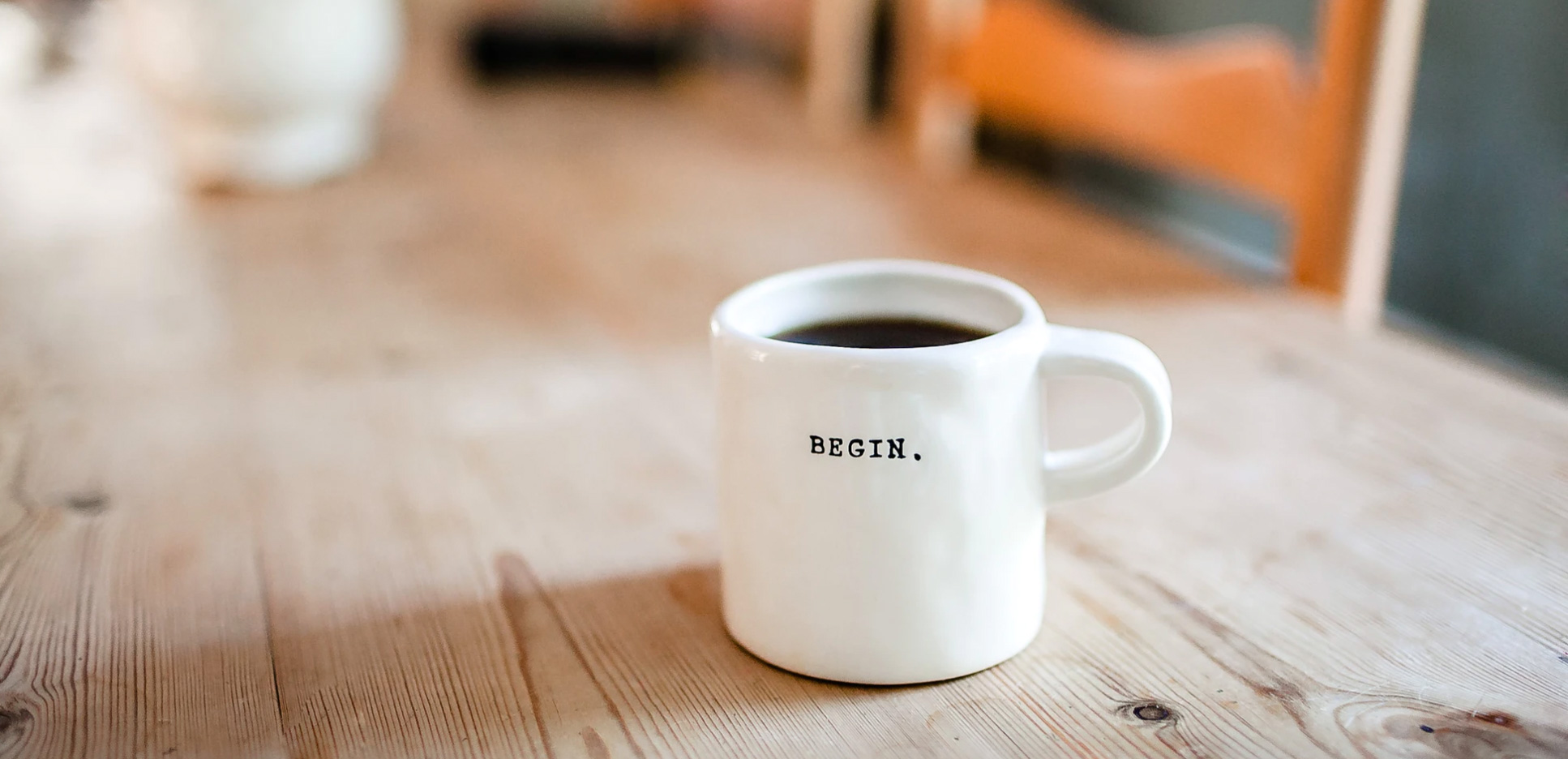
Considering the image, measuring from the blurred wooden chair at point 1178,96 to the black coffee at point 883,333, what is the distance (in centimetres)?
45

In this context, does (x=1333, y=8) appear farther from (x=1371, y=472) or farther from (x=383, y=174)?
(x=383, y=174)

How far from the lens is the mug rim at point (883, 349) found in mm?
369

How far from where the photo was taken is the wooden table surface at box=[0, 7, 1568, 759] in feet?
1.28

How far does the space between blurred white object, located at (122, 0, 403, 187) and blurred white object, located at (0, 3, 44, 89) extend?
611 millimetres

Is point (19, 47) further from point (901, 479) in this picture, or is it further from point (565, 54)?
point (901, 479)

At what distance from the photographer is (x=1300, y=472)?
56cm

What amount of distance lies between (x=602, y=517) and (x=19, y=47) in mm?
1534

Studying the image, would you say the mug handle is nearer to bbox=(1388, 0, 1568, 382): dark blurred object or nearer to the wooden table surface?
the wooden table surface

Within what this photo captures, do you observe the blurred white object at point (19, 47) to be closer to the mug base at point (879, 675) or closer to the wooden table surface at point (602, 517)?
the wooden table surface at point (602, 517)

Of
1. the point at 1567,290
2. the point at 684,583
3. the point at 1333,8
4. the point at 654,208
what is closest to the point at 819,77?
the point at 654,208

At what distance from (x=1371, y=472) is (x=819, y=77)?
38.0 inches

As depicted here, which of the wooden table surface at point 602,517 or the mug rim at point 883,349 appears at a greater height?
the mug rim at point 883,349

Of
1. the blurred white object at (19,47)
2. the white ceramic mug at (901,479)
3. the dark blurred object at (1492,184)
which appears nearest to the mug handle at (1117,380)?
the white ceramic mug at (901,479)

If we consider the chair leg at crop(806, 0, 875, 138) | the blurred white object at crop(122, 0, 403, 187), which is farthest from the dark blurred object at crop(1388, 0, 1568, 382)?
the blurred white object at crop(122, 0, 403, 187)
